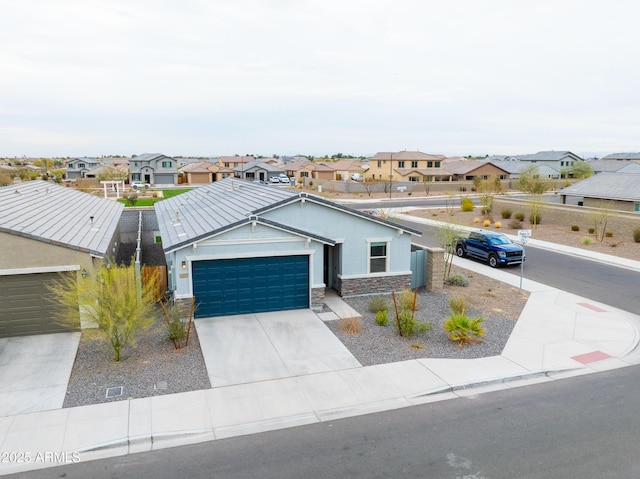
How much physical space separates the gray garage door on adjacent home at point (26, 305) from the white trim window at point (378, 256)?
1100 cm

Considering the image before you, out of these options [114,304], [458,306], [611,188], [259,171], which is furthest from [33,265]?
[259,171]

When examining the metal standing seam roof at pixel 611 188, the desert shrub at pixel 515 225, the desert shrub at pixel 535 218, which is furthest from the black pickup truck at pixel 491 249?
the metal standing seam roof at pixel 611 188

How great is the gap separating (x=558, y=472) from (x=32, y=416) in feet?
34.3

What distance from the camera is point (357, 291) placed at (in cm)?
1939

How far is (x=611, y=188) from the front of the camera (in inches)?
1676

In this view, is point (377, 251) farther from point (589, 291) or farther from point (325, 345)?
point (589, 291)

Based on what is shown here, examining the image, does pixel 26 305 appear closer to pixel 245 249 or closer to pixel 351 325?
pixel 245 249

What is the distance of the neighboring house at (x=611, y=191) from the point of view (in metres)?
39.1

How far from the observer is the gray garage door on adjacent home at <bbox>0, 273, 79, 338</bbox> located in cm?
1463

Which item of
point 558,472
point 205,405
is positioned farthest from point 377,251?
point 558,472

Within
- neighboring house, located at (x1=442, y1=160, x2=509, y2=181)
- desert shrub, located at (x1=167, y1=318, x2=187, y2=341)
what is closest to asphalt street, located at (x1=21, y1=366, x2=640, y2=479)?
desert shrub, located at (x1=167, y1=318, x2=187, y2=341)

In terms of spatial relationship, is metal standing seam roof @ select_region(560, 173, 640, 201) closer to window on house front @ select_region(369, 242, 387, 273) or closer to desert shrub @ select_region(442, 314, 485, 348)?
window on house front @ select_region(369, 242, 387, 273)

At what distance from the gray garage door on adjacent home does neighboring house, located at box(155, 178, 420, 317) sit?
3679 mm

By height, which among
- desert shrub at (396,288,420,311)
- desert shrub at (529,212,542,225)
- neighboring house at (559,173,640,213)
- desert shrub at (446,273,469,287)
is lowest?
desert shrub at (446,273,469,287)
